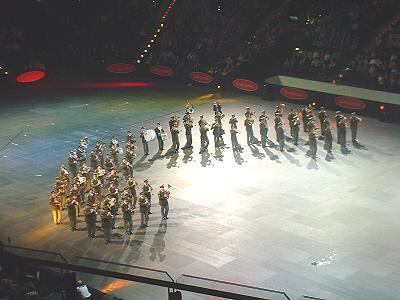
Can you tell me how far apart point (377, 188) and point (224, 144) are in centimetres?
888

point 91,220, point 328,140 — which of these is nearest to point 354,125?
point 328,140

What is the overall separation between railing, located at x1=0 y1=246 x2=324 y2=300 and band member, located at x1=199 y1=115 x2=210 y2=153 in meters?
12.2

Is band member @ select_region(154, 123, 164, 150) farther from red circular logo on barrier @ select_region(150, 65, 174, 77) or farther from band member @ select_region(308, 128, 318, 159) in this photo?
red circular logo on barrier @ select_region(150, 65, 174, 77)

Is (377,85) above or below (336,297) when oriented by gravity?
above

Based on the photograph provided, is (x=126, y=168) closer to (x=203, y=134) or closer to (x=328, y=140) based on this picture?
(x=203, y=134)

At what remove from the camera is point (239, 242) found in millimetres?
23266

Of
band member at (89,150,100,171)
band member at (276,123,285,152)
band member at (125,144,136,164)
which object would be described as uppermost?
band member at (276,123,285,152)

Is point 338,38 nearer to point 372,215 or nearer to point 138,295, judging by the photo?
point 372,215

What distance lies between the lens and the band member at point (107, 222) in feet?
A: 76.6

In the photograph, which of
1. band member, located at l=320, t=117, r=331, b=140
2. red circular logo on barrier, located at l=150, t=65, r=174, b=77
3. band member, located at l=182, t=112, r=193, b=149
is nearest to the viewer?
band member, located at l=320, t=117, r=331, b=140

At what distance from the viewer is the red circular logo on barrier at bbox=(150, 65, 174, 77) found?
1867 inches

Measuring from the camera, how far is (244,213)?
2567 cm

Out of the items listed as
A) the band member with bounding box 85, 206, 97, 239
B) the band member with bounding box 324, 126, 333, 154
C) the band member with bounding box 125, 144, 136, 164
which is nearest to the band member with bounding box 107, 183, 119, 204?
the band member with bounding box 85, 206, 97, 239

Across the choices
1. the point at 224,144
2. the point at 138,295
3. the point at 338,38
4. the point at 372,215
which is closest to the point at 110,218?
the point at 138,295
